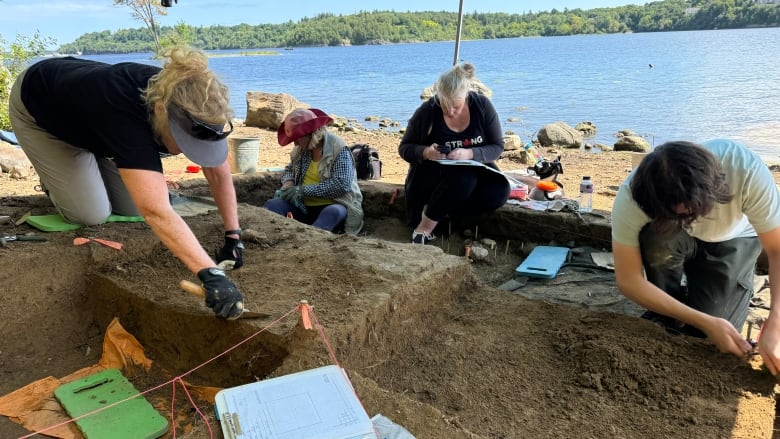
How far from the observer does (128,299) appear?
9.50 ft

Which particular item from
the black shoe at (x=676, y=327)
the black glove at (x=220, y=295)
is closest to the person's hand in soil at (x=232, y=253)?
the black glove at (x=220, y=295)

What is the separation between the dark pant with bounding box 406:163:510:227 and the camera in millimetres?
3990

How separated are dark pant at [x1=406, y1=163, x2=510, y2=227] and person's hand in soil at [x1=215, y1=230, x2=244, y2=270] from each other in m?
1.54

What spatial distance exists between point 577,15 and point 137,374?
93.8m

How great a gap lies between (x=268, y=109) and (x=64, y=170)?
866cm

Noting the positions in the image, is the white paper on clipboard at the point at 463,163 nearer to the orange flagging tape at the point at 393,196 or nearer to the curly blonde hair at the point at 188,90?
the orange flagging tape at the point at 393,196

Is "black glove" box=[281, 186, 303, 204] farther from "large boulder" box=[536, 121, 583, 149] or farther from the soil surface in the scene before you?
"large boulder" box=[536, 121, 583, 149]

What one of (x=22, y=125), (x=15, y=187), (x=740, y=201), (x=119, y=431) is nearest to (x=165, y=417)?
(x=119, y=431)

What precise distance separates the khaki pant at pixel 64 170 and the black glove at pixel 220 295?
1563mm

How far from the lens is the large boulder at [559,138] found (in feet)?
35.1

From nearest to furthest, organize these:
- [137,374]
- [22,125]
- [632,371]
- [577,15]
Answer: [632,371] < [137,374] < [22,125] < [577,15]

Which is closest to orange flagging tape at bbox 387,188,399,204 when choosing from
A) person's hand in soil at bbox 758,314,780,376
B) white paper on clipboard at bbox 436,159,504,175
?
white paper on clipboard at bbox 436,159,504,175

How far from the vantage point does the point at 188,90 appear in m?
2.23

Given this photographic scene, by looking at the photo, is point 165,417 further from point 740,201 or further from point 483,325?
point 740,201
